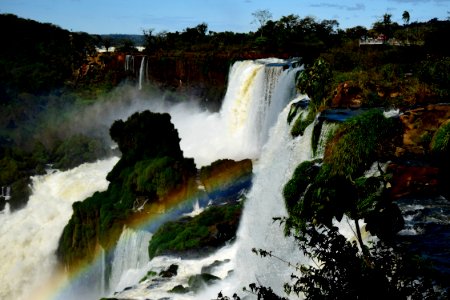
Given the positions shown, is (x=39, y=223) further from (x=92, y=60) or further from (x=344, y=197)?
(x=92, y=60)

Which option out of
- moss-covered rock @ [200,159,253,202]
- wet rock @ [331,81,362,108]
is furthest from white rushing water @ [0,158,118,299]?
wet rock @ [331,81,362,108]

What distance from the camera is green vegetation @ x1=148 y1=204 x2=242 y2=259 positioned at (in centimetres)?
1648

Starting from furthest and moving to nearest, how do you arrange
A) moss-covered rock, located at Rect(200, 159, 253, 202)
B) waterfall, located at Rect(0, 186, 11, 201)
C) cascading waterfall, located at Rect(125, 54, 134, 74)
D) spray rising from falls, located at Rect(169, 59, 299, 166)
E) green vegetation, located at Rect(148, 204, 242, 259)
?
1. cascading waterfall, located at Rect(125, 54, 134, 74)
2. waterfall, located at Rect(0, 186, 11, 201)
3. spray rising from falls, located at Rect(169, 59, 299, 166)
4. moss-covered rock, located at Rect(200, 159, 253, 202)
5. green vegetation, located at Rect(148, 204, 242, 259)

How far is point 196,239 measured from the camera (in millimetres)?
16641

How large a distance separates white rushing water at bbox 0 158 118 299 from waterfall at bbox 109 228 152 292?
607cm

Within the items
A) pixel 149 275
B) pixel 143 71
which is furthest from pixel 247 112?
pixel 143 71

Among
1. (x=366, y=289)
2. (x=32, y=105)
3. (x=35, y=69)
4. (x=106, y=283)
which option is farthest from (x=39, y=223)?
(x=35, y=69)

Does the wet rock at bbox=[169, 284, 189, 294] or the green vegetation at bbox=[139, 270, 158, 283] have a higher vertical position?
the wet rock at bbox=[169, 284, 189, 294]

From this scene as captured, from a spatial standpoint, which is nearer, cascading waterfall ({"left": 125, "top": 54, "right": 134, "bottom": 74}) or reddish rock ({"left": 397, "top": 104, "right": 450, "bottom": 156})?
reddish rock ({"left": 397, "top": 104, "right": 450, "bottom": 156})

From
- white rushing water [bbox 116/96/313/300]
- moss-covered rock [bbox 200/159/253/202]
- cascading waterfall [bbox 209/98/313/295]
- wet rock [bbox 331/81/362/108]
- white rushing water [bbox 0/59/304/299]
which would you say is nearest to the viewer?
cascading waterfall [bbox 209/98/313/295]

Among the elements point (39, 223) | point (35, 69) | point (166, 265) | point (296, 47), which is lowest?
point (39, 223)

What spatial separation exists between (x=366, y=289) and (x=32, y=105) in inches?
2071

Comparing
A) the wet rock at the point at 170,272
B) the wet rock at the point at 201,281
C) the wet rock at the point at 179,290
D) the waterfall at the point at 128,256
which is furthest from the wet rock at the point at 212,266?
the waterfall at the point at 128,256

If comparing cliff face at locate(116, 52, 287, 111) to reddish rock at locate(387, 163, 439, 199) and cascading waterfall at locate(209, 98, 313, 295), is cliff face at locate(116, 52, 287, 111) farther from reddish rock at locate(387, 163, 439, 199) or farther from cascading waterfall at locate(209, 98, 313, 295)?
reddish rock at locate(387, 163, 439, 199)
